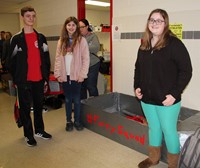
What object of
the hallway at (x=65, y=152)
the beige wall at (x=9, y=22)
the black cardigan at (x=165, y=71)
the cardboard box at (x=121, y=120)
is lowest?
the hallway at (x=65, y=152)

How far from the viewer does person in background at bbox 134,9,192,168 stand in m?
1.60

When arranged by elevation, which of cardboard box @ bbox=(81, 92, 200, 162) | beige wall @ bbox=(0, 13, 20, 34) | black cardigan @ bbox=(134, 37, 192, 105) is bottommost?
cardboard box @ bbox=(81, 92, 200, 162)

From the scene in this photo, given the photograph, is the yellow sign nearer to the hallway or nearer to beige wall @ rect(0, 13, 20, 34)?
the hallway

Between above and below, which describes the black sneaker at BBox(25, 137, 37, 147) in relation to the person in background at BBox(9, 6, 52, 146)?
below

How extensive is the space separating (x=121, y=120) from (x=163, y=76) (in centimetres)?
84

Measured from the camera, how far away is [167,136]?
177cm

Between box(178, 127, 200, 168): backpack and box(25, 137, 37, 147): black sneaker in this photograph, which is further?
box(25, 137, 37, 147): black sneaker

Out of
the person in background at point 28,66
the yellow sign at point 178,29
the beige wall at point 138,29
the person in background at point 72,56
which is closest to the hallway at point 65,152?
the person in background at point 28,66

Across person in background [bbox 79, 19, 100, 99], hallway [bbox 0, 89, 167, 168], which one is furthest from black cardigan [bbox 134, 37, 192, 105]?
person in background [bbox 79, 19, 100, 99]

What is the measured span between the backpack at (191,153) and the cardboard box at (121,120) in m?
0.26

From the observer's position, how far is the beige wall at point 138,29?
8.02ft

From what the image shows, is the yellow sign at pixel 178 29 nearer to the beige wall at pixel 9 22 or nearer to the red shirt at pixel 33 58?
the red shirt at pixel 33 58

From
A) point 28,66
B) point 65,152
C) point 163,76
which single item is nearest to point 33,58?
point 28,66

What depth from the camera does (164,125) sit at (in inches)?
68.5
